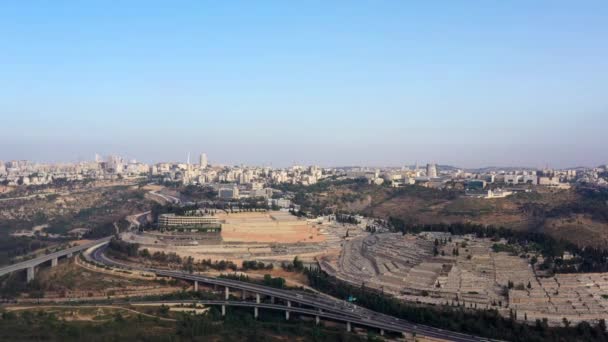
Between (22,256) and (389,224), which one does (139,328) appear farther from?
(389,224)

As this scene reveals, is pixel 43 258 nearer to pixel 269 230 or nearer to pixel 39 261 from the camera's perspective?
pixel 39 261

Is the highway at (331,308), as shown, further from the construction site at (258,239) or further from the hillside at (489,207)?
the hillside at (489,207)

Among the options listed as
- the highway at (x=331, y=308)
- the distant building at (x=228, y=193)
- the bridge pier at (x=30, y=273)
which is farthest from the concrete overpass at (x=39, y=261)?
the distant building at (x=228, y=193)

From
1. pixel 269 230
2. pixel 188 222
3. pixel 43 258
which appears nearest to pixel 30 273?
pixel 43 258

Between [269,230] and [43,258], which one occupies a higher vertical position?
[269,230]

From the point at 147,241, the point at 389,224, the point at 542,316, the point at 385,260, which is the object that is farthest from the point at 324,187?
the point at 542,316

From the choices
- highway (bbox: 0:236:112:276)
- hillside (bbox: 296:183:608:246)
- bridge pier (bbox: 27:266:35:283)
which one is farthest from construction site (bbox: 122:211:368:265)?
hillside (bbox: 296:183:608:246)
